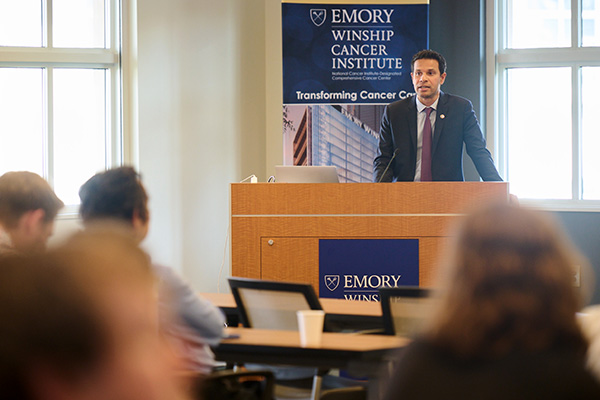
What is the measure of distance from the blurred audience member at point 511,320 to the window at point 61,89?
5013 mm

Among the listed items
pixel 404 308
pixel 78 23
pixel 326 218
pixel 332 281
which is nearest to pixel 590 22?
pixel 326 218

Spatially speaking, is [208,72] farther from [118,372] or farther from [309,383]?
[118,372]

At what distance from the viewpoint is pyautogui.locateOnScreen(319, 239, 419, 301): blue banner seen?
427 cm

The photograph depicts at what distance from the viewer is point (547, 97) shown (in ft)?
24.3

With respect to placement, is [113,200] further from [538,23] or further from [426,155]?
[538,23]

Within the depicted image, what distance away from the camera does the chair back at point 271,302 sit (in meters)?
2.66

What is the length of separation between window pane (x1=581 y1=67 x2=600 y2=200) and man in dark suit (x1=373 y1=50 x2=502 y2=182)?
2.77m

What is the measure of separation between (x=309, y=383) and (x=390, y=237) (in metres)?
1.53

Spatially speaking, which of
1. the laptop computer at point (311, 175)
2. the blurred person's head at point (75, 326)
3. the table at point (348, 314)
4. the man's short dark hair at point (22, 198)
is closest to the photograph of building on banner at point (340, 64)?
the laptop computer at point (311, 175)

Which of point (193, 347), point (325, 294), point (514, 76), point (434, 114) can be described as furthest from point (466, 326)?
point (514, 76)

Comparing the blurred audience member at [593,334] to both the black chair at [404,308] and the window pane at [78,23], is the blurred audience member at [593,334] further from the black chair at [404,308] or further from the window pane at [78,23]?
the window pane at [78,23]

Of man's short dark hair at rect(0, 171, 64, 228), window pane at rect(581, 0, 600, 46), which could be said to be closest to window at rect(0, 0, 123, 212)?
man's short dark hair at rect(0, 171, 64, 228)

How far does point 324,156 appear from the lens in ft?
23.1

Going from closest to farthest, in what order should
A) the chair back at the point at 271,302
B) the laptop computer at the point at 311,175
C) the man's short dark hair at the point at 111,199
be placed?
the man's short dark hair at the point at 111,199 < the chair back at the point at 271,302 < the laptop computer at the point at 311,175
